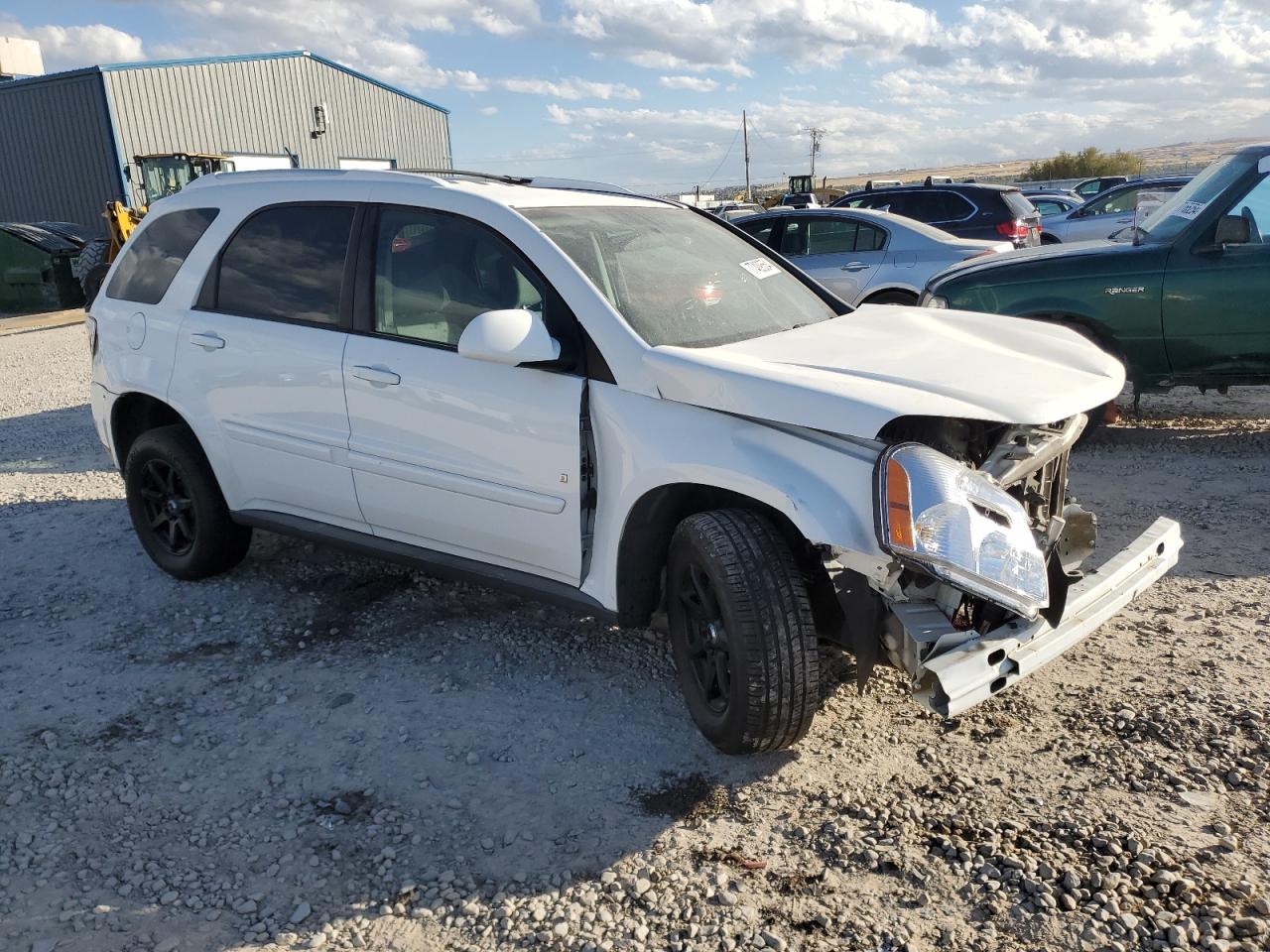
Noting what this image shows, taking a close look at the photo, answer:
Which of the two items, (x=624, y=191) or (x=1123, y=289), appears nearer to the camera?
(x=624, y=191)

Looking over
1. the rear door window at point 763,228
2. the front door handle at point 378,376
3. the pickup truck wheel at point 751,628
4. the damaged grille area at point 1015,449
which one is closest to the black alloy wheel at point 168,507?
the front door handle at point 378,376

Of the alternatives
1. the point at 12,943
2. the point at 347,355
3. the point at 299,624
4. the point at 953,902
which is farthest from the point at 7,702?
the point at 953,902

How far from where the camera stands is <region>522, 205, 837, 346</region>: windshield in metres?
3.61

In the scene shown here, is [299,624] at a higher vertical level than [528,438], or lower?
lower

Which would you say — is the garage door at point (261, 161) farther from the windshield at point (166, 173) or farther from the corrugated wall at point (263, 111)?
the windshield at point (166, 173)

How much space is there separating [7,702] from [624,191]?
10.6 ft

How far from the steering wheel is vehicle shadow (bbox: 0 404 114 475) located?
7.33 metres

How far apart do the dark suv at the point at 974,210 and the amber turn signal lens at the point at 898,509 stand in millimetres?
9754

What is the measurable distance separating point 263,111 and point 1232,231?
83.9ft

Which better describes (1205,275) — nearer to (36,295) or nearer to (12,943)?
(12,943)

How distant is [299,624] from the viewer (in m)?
4.49

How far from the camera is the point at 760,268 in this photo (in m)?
4.38

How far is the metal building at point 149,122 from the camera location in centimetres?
2342

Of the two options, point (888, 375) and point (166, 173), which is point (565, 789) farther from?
point (166, 173)
